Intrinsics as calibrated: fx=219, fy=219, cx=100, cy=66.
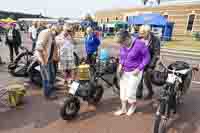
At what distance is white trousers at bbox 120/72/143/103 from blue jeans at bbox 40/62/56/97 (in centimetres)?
175

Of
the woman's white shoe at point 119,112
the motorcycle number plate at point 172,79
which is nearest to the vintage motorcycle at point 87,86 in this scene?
the woman's white shoe at point 119,112

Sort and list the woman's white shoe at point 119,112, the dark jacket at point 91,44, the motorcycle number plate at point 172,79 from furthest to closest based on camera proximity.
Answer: the dark jacket at point 91,44 → the woman's white shoe at point 119,112 → the motorcycle number plate at point 172,79

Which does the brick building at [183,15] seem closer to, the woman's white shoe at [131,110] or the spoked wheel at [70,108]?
the woman's white shoe at [131,110]

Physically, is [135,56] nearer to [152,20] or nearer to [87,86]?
[87,86]

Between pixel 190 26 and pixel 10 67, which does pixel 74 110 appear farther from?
pixel 190 26

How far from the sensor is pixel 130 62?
399 centimetres

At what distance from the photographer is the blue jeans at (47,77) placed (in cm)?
486

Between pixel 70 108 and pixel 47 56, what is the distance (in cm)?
138

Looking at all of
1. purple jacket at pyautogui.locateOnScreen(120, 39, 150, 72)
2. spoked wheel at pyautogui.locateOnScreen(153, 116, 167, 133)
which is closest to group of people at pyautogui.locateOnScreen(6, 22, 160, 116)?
purple jacket at pyautogui.locateOnScreen(120, 39, 150, 72)

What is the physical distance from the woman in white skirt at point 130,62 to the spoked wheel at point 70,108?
94 cm

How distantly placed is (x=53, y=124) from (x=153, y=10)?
146 ft

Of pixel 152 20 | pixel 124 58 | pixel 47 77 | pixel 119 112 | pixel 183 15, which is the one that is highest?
pixel 183 15

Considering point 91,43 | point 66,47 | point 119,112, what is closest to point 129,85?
point 119,112

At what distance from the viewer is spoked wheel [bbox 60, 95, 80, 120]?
12.8 feet
